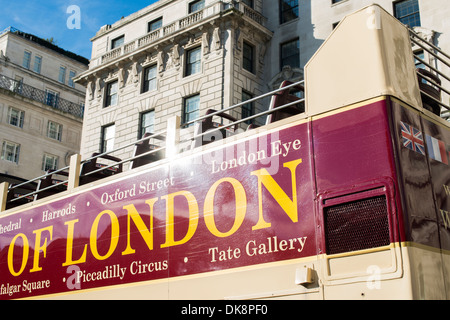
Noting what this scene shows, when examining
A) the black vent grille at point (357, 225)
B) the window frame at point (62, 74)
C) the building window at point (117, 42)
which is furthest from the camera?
the window frame at point (62, 74)

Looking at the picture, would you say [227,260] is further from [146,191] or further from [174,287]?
[146,191]

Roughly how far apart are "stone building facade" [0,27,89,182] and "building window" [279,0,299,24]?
2571cm

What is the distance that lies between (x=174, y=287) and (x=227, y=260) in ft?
2.73

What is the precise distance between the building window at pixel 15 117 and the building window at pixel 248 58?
2457 cm

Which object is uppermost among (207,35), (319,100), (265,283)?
(207,35)

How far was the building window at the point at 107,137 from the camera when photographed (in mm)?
35000

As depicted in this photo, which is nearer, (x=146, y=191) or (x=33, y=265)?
(x=146, y=191)

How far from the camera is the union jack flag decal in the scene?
468cm

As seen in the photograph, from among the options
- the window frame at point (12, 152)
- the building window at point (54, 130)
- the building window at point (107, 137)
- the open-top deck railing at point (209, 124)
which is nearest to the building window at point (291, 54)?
the building window at point (107, 137)

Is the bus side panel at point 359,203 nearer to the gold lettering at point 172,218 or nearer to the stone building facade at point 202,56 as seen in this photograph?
the gold lettering at point 172,218

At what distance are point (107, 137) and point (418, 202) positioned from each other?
1277 inches

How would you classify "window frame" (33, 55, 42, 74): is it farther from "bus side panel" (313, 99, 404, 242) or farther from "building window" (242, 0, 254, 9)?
"bus side panel" (313, 99, 404, 242)

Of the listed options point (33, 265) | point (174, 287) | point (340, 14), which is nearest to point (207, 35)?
point (340, 14)

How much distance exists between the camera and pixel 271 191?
5340 mm
